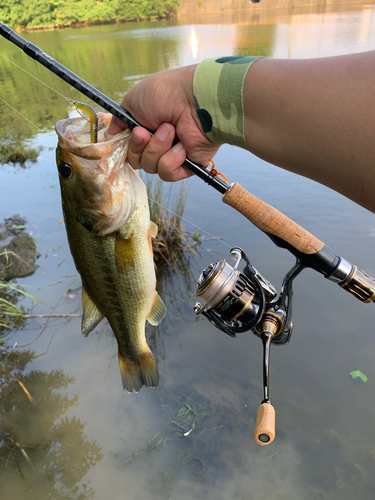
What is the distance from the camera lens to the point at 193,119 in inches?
60.1

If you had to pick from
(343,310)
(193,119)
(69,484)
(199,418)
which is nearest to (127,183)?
(193,119)

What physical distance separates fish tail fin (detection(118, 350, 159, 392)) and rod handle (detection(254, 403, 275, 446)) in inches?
30.2

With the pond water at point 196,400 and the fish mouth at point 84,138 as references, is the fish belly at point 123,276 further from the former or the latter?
the pond water at point 196,400

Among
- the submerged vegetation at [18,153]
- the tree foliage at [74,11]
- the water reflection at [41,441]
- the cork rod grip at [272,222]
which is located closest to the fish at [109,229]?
the cork rod grip at [272,222]

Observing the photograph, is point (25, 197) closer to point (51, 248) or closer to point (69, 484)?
point (51, 248)

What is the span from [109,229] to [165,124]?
1.83ft

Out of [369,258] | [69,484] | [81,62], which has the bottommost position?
[69,484]

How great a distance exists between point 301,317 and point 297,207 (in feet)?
7.76

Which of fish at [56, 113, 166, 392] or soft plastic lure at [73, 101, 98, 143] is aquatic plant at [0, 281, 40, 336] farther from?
soft plastic lure at [73, 101, 98, 143]

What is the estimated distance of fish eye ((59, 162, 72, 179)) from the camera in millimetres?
1605

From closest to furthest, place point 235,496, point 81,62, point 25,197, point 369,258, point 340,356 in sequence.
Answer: point 235,496
point 340,356
point 369,258
point 25,197
point 81,62

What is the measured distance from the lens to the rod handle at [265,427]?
1.50 metres

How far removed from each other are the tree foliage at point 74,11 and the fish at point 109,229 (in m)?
32.2

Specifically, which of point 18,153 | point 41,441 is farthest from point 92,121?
point 18,153
